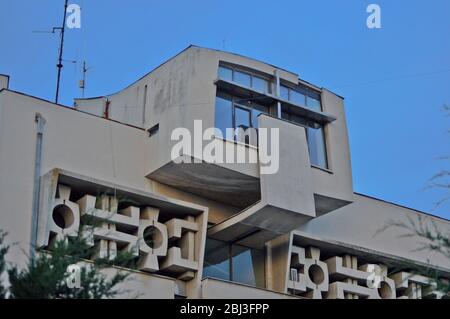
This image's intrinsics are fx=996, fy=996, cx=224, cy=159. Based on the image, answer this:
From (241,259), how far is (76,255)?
11253 mm

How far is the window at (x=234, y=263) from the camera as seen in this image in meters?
24.6

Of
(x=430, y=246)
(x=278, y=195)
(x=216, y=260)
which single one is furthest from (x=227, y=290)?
(x=430, y=246)

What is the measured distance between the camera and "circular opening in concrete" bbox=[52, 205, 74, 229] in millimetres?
21734

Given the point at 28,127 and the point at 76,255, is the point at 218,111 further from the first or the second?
the point at 76,255

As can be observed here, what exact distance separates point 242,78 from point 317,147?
2.96 metres

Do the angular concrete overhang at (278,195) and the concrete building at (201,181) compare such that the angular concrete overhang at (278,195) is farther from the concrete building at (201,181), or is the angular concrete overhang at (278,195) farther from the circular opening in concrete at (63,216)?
the circular opening in concrete at (63,216)

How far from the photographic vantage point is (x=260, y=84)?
83.4ft

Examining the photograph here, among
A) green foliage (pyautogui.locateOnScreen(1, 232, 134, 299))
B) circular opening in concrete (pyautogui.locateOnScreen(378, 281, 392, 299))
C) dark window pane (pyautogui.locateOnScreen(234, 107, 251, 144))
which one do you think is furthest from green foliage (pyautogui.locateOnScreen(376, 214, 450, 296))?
green foliage (pyautogui.locateOnScreen(1, 232, 134, 299))

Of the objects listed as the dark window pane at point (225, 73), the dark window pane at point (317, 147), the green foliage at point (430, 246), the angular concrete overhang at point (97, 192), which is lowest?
the green foliage at point (430, 246)

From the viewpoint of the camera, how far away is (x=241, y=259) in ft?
82.8

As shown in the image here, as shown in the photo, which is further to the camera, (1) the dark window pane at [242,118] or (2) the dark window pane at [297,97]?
(2) the dark window pane at [297,97]

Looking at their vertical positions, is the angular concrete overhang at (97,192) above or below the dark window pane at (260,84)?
below

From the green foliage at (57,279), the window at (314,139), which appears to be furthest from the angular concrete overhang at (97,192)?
the green foliage at (57,279)

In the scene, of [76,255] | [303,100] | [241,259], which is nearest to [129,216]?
[241,259]
